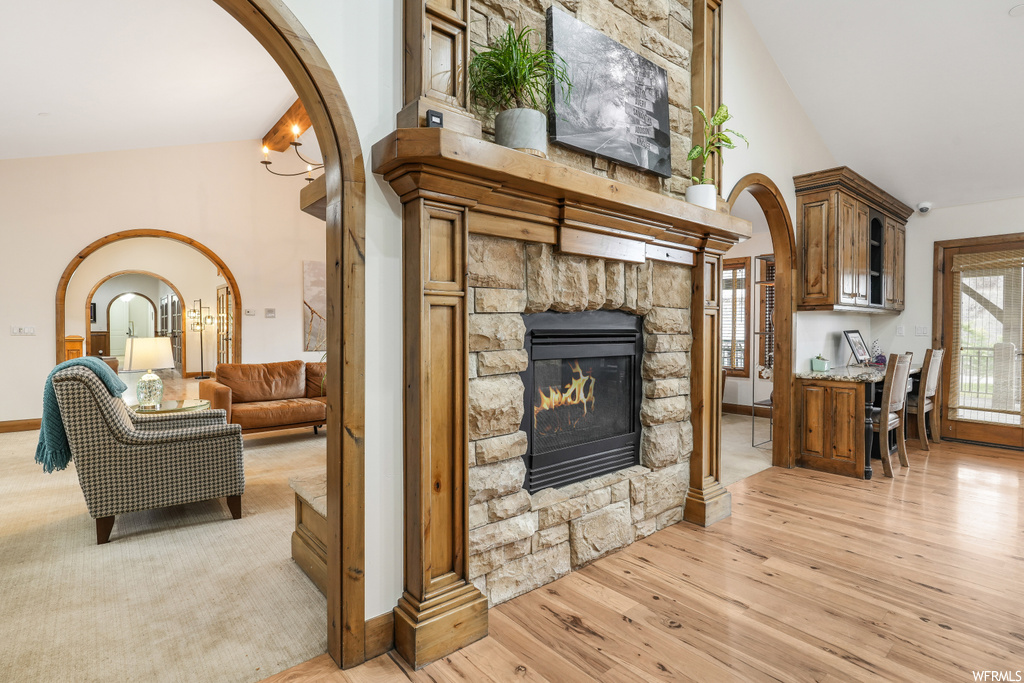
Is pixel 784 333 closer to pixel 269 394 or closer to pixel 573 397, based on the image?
pixel 573 397

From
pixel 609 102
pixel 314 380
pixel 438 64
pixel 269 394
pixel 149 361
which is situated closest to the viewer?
pixel 438 64

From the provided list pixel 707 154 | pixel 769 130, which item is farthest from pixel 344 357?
pixel 769 130

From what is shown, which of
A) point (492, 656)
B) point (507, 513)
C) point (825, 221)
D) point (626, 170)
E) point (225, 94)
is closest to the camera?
point (492, 656)

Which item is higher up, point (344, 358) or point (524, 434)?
point (344, 358)

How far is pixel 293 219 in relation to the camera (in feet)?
24.2

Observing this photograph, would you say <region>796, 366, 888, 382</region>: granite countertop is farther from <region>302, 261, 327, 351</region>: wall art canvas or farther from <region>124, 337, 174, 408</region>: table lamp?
<region>302, 261, 327, 351</region>: wall art canvas

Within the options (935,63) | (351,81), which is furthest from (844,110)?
(351,81)

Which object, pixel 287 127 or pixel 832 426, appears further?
pixel 287 127

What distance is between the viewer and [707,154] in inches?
118

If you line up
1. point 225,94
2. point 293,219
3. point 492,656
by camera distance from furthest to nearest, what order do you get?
point 293,219 < point 225,94 < point 492,656

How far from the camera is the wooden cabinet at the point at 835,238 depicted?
4.24m

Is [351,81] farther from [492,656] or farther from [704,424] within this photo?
[704,424]

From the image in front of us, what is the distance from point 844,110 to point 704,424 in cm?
327

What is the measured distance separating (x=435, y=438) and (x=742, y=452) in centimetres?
393
